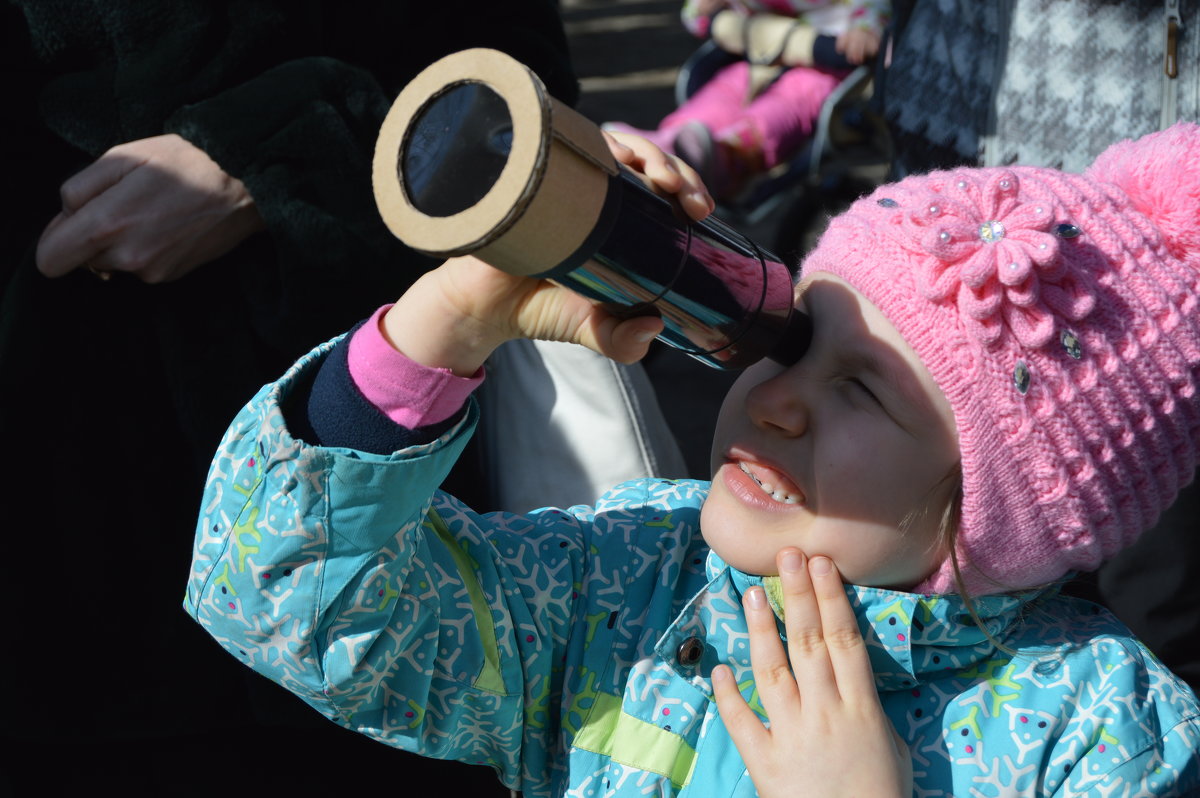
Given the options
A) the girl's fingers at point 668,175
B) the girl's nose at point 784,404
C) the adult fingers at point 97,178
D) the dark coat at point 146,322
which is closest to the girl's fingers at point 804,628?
the girl's nose at point 784,404

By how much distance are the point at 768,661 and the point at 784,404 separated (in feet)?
0.94

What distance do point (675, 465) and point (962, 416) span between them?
654 mm

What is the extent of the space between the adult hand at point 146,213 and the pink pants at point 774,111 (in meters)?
3.06

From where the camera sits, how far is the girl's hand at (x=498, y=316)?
3.66 feet

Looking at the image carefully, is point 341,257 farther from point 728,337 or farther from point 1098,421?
point 1098,421

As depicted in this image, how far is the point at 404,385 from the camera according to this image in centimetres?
121

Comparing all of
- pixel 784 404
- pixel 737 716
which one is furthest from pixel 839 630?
pixel 784 404

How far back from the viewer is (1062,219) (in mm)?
1271

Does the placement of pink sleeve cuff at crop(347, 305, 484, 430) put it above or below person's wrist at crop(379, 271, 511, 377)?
below

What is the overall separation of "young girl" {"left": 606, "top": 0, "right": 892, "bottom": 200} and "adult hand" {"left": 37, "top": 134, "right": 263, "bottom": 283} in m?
2.85

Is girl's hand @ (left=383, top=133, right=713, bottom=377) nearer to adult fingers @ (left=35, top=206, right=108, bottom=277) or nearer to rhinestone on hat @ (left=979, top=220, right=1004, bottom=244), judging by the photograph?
rhinestone on hat @ (left=979, top=220, right=1004, bottom=244)

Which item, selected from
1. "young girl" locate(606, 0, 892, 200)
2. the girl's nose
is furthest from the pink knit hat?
"young girl" locate(606, 0, 892, 200)

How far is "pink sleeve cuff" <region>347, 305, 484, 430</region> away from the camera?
1.20m

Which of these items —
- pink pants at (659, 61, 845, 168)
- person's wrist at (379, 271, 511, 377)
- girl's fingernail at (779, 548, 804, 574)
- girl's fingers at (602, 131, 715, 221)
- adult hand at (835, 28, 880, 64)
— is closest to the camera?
girl's fingers at (602, 131, 715, 221)
